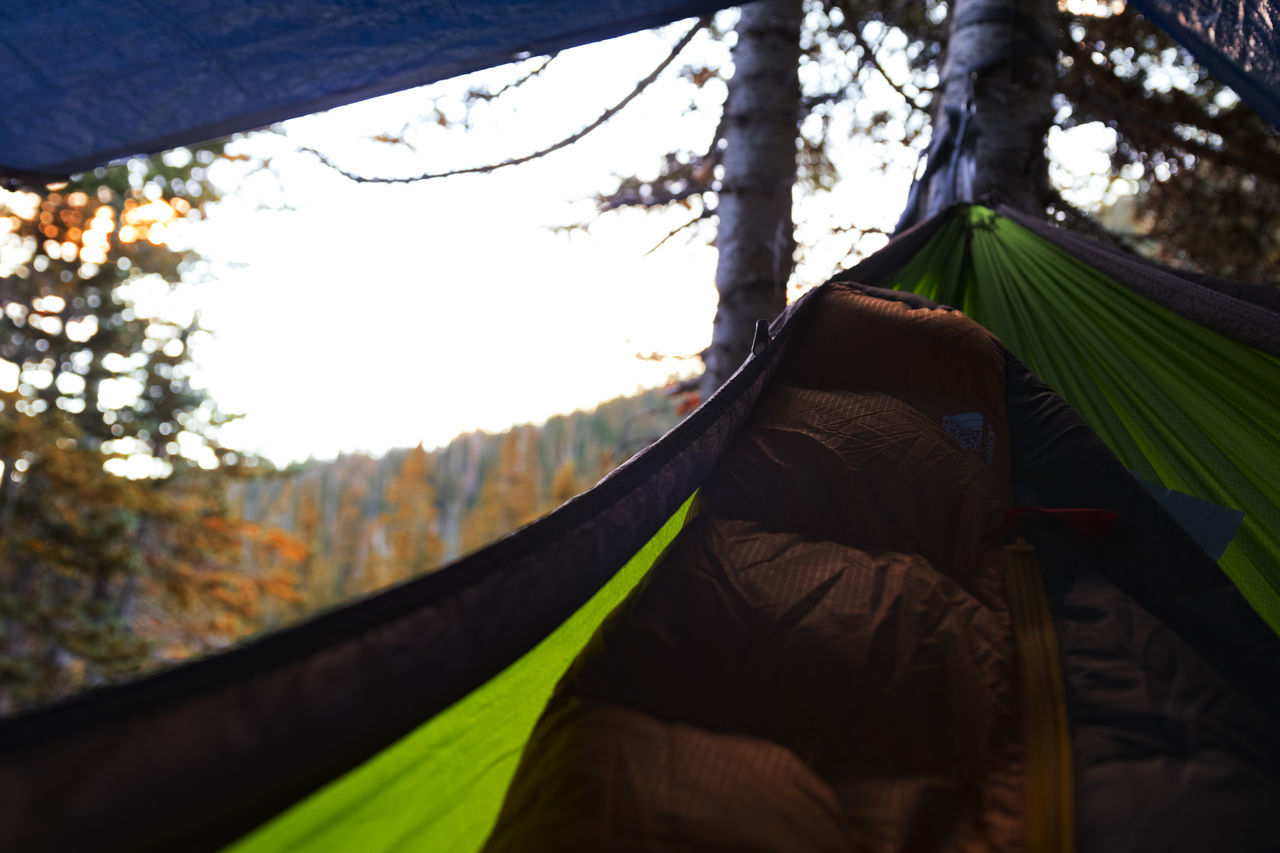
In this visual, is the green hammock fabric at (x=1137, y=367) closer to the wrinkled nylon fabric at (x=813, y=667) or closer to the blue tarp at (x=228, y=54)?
the wrinkled nylon fabric at (x=813, y=667)

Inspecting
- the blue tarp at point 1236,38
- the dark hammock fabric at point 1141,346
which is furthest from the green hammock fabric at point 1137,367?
the blue tarp at point 1236,38

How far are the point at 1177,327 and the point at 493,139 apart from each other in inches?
96.6

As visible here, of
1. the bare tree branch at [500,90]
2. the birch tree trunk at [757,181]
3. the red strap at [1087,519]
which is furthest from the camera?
the bare tree branch at [500,90]

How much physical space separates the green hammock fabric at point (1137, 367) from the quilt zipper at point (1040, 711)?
442mm

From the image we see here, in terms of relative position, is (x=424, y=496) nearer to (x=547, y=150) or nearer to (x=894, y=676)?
(x=547, y=150)

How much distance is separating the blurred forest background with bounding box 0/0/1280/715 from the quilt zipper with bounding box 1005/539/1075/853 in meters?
1.73

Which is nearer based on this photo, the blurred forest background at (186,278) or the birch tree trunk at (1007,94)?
the birch tree trunk at (1007,94)

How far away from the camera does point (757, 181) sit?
89.6 inches

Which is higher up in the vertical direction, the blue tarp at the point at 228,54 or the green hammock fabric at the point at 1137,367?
the blue tarp at the point at 228,54

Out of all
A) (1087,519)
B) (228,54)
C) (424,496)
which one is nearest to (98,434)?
(228,54)

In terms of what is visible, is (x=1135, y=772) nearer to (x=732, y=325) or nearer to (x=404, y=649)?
(x=404, y=649)

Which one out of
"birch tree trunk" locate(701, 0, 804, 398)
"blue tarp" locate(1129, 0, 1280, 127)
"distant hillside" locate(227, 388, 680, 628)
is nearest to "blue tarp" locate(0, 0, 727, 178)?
"blue tarp" locate(1129, 0, 1280, 127)

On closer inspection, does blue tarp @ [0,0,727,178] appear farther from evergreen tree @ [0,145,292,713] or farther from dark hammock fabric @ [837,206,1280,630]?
evergreen tree @ [0,145,292,713]

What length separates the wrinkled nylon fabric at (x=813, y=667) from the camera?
2.14ft
